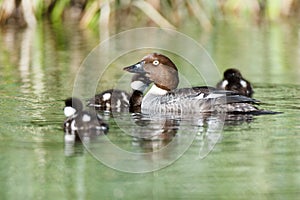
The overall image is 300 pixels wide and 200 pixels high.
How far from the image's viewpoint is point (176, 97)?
7105 mm

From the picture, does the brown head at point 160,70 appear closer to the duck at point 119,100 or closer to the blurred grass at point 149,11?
the duck at point 119,100

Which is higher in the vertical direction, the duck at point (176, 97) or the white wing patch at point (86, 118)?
the duck at point (176, 97)

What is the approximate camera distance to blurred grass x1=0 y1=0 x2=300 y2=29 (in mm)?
11562

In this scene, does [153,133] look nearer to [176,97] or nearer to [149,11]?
[176,97]

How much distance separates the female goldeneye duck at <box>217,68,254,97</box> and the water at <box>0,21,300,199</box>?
0.32ft

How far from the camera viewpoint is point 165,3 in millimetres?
12055

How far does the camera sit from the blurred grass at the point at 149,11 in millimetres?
11562

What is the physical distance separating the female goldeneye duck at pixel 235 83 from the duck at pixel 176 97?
0.38 metres

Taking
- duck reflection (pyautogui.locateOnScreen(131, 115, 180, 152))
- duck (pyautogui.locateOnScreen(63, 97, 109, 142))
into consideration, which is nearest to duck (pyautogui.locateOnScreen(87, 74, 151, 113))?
duck reflection (pyautogui.locateOnScreen(131, 115, 180, 152))

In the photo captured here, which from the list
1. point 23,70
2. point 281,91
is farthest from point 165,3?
point 281,91

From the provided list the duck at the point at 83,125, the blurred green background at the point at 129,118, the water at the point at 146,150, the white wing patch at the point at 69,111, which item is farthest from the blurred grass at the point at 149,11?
the duck at the point at 83,125

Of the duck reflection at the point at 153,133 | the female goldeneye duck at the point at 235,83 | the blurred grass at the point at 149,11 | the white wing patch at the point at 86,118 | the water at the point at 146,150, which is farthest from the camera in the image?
the blurred grass at the point at 149,11

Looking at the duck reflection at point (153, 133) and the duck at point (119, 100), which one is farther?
the duck at point (119, 100)

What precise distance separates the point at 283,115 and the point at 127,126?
1.04m
